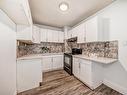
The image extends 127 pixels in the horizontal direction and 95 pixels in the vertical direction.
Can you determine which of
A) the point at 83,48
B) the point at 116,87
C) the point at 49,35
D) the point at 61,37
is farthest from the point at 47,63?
the point at 116,87

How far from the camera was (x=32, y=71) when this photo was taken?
217 cm

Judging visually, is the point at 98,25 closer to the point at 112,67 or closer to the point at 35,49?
the point at 112,67

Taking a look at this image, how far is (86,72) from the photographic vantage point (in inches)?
89.4

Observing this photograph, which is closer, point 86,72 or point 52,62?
point 86,72

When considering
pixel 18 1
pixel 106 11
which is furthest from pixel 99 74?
pixel 18 1

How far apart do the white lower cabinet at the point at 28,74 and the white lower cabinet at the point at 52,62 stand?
Answer: 48.3 inches

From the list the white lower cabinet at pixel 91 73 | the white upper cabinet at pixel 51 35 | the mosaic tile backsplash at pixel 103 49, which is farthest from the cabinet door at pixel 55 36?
the white lower cabinet at pixel 91 73

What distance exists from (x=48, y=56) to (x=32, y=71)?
1.47 metres

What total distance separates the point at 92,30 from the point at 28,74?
7.62 feet

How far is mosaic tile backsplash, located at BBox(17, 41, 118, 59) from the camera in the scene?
2.19 m

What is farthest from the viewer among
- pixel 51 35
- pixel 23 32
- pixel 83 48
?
pixel 51 35

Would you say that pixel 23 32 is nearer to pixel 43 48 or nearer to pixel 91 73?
pixel 43 48

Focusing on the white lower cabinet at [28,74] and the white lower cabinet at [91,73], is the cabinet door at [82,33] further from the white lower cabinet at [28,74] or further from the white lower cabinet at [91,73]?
the white lower cabinet at [28,74]

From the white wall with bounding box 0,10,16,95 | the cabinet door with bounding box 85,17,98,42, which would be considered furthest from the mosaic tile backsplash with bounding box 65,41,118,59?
the white wall with bounding box 0,10,16,95
